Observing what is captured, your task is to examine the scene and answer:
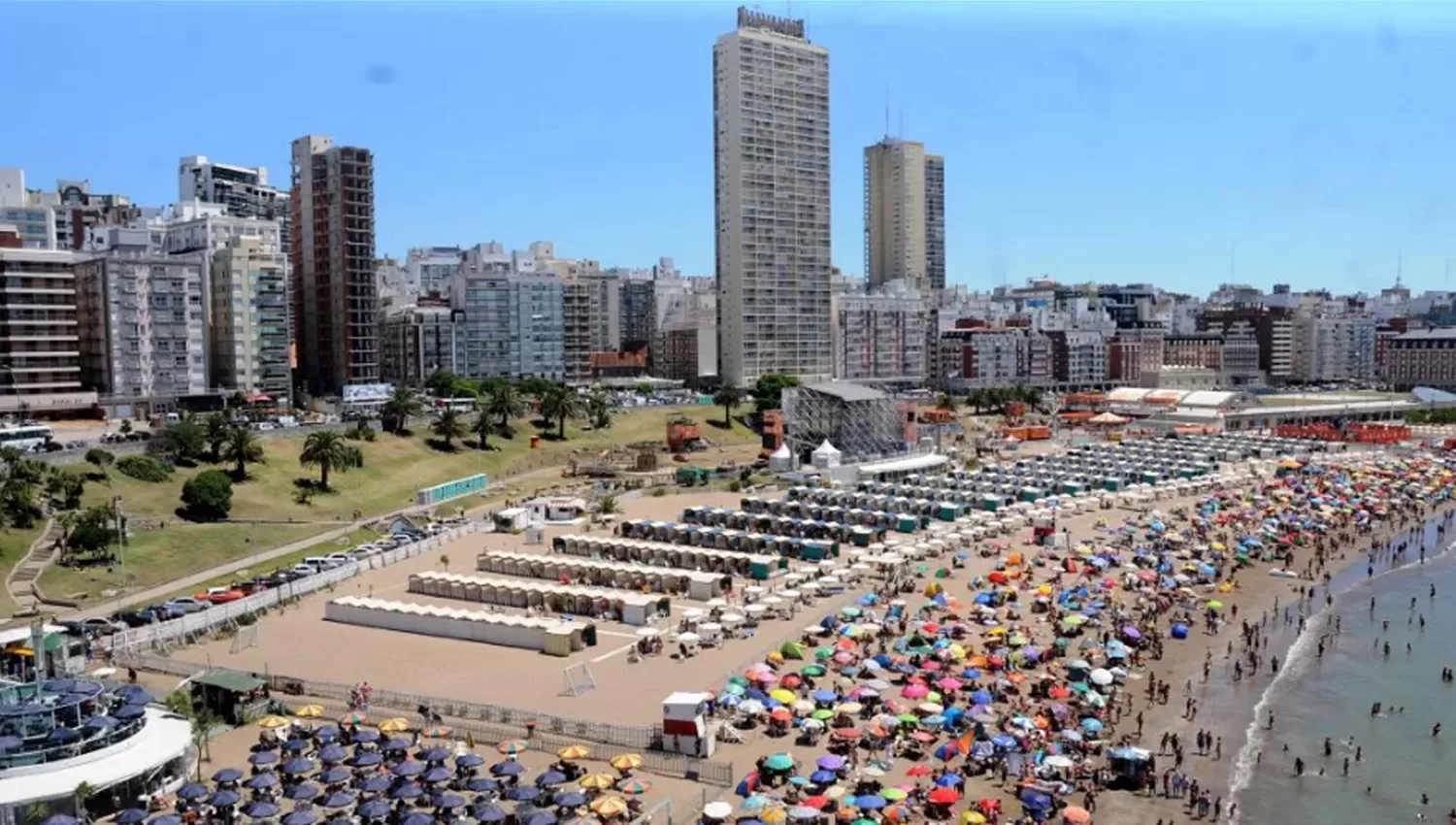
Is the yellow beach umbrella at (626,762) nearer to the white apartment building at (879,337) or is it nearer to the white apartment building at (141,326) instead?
the white apartment building at (141,326)

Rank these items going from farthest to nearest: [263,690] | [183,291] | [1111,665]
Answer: [183,291]
[1111,665]
[263,690]

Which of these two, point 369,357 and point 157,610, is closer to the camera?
point 157,610

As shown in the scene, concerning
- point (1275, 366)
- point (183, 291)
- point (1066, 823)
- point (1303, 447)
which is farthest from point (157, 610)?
point (1275, 366)

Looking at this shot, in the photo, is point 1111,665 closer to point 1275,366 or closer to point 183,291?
point 183,291

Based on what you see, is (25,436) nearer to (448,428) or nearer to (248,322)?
(448,428)

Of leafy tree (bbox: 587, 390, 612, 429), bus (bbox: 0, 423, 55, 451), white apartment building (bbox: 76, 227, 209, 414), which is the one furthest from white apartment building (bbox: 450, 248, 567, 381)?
bus (bbox: 0, 423, 55, 451)

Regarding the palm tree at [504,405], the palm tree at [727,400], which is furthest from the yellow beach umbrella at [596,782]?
the palm tree at [727,400]

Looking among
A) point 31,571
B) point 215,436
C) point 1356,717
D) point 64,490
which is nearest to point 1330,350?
point 1356,717
